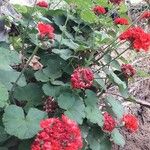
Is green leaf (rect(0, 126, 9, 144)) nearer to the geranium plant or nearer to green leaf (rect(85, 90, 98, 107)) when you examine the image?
the geranium plant

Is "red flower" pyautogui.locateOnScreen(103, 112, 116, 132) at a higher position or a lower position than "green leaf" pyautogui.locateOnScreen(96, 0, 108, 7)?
lower

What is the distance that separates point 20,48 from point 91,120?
32.5 inches

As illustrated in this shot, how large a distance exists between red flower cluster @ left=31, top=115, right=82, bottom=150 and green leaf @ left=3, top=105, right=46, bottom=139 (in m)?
0.45

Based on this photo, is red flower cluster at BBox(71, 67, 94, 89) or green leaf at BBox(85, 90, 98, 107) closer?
red flower cluster at BBox(71, 67, 94, 89)

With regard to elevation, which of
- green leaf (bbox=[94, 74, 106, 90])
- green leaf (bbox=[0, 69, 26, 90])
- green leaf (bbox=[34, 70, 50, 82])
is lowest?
green leaf (bbox=[0, 69, 26, 90])

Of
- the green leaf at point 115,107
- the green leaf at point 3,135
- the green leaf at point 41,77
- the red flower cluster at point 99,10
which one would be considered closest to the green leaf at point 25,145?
the green leaf at point 3,135

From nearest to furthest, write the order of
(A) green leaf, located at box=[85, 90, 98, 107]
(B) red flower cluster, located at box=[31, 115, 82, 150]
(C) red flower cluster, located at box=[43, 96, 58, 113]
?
(B) red flower cluster, located at box=[31, 115, 82, 150] → (C) red flower cluster, located at box=[43, 96, 58, 113] → (A) green leaf, located at box=[85, 90, 98, 107]

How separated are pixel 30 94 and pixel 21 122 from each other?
45 centimetres

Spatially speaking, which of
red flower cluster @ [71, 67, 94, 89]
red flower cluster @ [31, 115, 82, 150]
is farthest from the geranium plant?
red flower cluster @ [31, 115, 82, 150]

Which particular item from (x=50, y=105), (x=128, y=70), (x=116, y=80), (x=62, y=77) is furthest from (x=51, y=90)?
(x=128, y=70)

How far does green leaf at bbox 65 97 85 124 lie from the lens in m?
2.62

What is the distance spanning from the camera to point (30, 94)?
2828 mm

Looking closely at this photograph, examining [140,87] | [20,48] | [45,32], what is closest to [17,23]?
[20,48]

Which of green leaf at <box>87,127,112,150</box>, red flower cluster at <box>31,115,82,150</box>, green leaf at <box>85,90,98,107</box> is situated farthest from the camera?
green leaf at <box>87,127,112,150</box>
